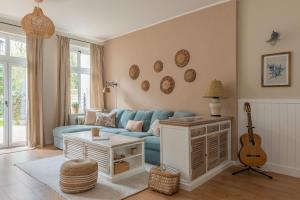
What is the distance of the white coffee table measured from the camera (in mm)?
3018

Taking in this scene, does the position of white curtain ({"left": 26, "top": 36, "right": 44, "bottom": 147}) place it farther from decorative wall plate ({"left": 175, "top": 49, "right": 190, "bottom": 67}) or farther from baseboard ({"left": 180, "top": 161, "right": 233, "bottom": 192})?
baseboard ({"left": 180, "top": 161, "right": 233, "bottom": 192})

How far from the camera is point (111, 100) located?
6.24 meters

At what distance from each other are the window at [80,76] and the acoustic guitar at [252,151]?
4291mm

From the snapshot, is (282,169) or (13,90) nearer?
(282,169)

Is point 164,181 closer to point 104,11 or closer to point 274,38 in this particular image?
point 274,38

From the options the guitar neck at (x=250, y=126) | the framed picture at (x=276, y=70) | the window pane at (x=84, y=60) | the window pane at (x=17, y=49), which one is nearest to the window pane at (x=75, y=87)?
the window pane at (x=84, y=60)

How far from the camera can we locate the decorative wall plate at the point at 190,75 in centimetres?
426

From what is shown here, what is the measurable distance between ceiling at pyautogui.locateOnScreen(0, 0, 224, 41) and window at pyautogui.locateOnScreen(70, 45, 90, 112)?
713 millimetres

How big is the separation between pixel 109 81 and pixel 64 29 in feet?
5.87

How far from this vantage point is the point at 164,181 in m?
2.60

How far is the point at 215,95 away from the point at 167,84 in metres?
1.40

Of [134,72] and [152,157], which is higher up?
[134,72]

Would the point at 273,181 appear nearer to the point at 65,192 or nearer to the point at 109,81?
the point at 65,192

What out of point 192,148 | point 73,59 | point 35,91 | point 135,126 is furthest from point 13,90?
point 192,148
